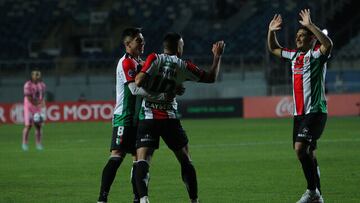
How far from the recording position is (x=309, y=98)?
11.0 metres

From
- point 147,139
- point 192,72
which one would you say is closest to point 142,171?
point 147,139

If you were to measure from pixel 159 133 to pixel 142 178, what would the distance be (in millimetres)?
569

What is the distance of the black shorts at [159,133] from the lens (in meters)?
10.1

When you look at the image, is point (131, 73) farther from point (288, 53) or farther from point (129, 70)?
point (288, 53)

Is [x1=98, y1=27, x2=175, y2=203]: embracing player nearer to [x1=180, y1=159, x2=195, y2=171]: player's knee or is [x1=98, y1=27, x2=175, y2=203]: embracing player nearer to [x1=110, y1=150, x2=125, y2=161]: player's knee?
[x1=110, y1=150, x2=125, y2=161]: player's knee

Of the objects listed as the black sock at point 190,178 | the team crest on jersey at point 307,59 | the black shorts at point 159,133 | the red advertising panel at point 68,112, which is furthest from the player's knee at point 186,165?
the red advertising panel at point 68,112

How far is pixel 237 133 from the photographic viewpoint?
27.4 metres

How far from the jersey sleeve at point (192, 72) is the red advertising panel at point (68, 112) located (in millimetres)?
28082

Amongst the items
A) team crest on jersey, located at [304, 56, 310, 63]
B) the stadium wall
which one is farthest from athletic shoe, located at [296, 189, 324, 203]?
the stadium wall

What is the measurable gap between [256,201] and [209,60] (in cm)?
2931

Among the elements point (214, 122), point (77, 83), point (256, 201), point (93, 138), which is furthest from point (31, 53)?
point (256, 201)

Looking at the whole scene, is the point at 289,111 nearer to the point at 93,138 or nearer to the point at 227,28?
the point at 227,28

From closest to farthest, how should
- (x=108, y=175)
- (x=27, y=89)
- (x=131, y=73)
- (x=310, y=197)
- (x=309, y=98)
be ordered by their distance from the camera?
1. (x=131, y=73)
2. (x=108, y=175)
3. (x=310, y=197)
4. (x=309, y=98)
5. (x=27, y=89)

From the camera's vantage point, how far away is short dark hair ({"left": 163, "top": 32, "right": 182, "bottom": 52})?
9938 millimetres
